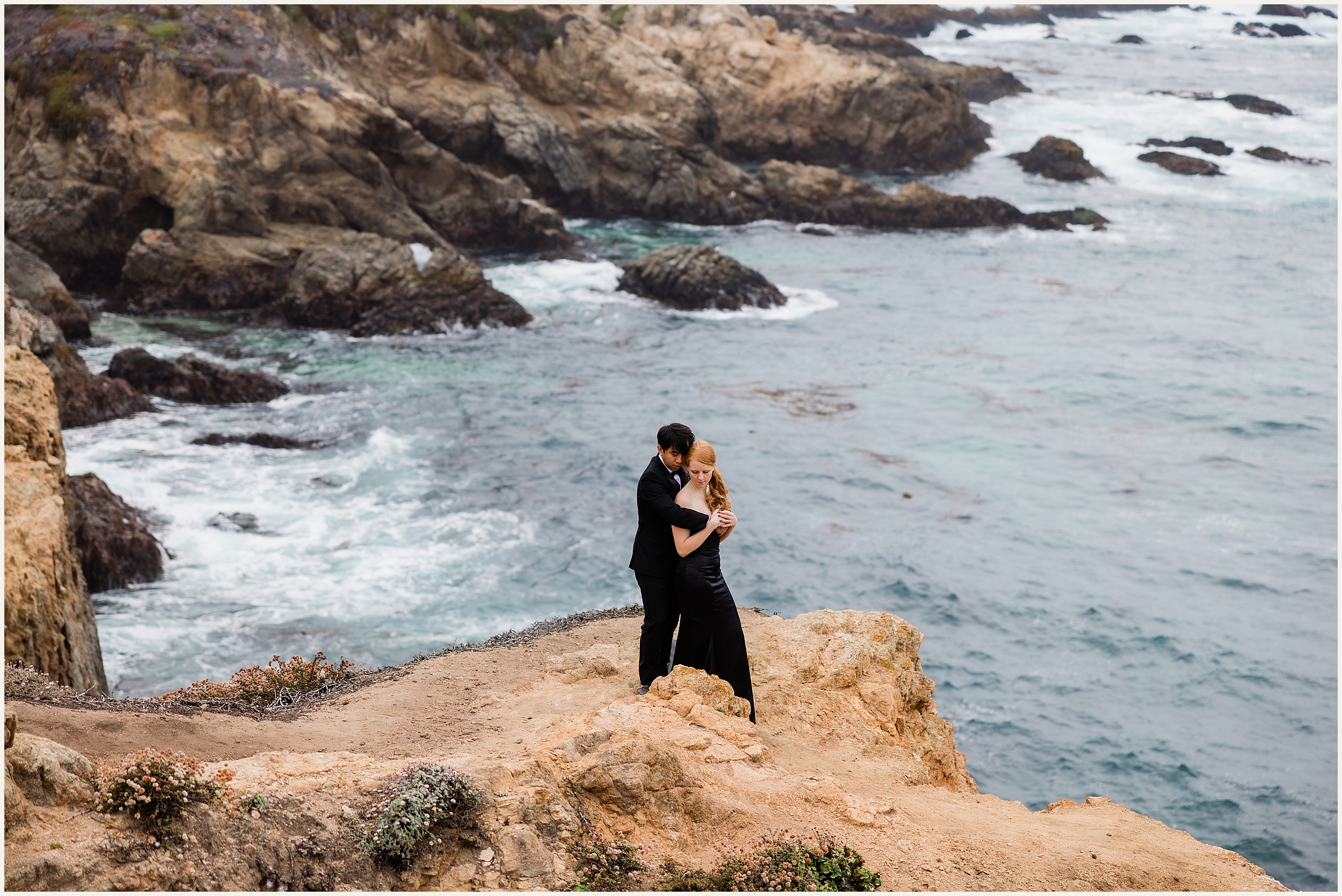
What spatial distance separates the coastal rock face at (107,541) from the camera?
15.3 meters

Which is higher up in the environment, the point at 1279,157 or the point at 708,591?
the point at 1279,157

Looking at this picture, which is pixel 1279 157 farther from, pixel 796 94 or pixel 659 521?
pixel 659 521

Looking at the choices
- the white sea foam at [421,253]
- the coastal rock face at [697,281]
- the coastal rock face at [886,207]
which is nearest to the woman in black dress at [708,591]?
the white sea foam at [421,253]

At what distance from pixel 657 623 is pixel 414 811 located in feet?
9.00

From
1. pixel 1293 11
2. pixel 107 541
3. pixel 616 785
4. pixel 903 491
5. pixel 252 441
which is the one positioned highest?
pixel 1293 11

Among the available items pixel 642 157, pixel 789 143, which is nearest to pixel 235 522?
pixel 642 157

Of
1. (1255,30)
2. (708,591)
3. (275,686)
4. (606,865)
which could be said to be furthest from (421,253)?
(1255,30)

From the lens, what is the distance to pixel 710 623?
25.4 feet

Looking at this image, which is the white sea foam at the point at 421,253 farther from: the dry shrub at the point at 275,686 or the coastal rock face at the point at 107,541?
the dry shrub at the point at 275,686

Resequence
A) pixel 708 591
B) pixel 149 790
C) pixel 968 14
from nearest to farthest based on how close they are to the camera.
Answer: pixel 149 790 → pixel 708 591 → pixel 968 14

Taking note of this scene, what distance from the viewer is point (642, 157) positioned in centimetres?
4203

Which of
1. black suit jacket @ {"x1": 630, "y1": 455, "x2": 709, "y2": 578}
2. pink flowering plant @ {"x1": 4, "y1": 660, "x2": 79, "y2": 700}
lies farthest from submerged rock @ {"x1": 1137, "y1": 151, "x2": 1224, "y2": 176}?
pink flowering plant @ {"x1": 4, "y1": 660, "x2": 79, "y2": 700}

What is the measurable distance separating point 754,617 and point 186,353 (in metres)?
19.9

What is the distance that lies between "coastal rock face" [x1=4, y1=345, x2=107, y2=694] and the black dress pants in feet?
17.3
